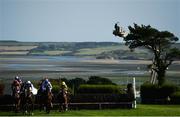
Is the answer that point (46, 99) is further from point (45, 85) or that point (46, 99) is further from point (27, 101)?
point (27, 101)

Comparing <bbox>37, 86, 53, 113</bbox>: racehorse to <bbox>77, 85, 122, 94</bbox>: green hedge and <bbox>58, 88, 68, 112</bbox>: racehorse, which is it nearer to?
<bbox>58, 88, 68, 112</bbox>: racehorse

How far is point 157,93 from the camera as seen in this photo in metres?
39.5

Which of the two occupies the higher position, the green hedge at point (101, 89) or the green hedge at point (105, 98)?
the green hedge at point (101, 89)

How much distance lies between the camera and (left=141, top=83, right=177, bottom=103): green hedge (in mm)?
39156

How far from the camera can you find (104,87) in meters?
34.8

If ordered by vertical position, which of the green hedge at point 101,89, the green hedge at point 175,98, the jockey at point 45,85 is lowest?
the green hedge at point 175,98

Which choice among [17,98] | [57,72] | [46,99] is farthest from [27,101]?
[57,72]

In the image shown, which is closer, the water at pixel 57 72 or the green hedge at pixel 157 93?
the green hedge at pixel 157 93

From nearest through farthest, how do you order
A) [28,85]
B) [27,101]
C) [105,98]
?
[28,85] → [27,101] → [105,98]

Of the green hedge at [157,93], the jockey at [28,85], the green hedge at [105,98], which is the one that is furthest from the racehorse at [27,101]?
the green hedge at [157,93]

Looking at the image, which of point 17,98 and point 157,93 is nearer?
point 17,98

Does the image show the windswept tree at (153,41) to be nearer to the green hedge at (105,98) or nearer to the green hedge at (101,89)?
the green hedge at (101,89)

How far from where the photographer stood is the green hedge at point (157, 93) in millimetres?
39156

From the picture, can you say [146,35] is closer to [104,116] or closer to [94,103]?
[94,103]
